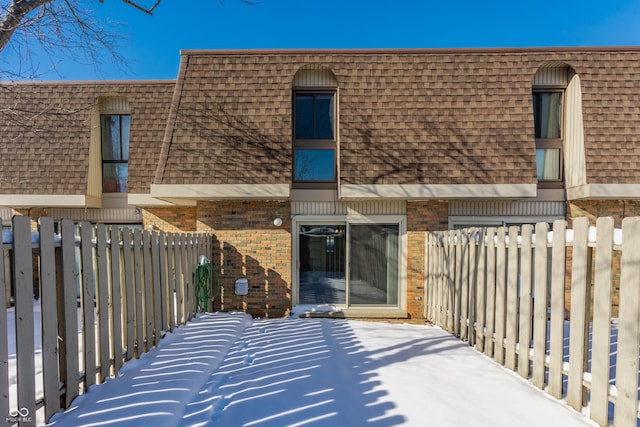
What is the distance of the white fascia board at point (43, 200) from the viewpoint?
25.3 feet

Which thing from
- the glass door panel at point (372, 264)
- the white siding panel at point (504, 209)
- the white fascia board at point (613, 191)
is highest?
the white fascia board at point (613, 191)

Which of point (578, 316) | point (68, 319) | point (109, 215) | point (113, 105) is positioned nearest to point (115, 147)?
point (113, 105)

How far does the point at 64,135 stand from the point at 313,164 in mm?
6477

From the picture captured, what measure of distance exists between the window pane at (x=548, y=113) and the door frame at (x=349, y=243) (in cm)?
394

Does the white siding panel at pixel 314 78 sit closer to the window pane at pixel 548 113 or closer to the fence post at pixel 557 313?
the window pane at pixel 548 113

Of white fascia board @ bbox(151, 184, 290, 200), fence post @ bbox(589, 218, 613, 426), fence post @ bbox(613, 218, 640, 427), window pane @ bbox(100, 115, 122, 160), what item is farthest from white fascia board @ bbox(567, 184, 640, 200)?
window pane @ bbox(100, 115, 122, 160)

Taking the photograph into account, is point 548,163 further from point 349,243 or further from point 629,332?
point 629,332

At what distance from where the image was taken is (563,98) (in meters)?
7.39

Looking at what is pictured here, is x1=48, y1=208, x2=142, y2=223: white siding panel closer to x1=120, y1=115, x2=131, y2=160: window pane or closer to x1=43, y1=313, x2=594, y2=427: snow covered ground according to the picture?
x1=120, y1=115, x2=131, y2=160: window pane

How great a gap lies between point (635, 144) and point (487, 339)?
5.80 metres

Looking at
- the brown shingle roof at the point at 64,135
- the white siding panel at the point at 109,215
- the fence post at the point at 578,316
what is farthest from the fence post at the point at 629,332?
the white siding panel at the point at 109,215

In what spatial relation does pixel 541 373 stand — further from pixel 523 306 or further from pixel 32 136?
pixel 32 136

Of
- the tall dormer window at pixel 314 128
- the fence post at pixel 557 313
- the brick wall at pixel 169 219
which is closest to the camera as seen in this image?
the fence post at pixel 557 313

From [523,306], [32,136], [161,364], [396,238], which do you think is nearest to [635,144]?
[396,238]
